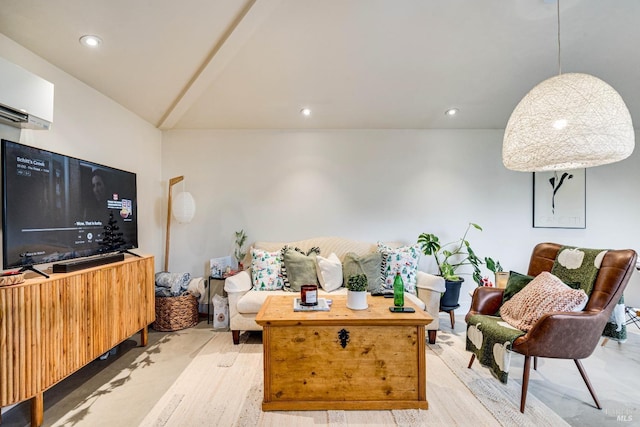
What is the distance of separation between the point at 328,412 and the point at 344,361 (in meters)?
0.33

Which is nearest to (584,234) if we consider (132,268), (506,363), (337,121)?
(506,363)

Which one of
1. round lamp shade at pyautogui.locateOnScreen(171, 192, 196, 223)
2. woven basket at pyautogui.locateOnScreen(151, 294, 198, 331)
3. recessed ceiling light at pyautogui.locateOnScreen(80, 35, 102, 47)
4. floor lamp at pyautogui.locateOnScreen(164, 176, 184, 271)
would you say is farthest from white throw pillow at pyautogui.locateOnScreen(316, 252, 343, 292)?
recessed ceiling light at pyautogui.locateOnScreen(80, 35, 102, 47)

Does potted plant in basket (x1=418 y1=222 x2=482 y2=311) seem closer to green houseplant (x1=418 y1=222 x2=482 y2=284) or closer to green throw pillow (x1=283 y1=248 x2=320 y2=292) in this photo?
green houseplant (x1=418 y1=222 x2=482 y2=284)

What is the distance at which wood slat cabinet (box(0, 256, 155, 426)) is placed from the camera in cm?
168

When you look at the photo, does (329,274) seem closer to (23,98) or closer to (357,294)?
(357,294)

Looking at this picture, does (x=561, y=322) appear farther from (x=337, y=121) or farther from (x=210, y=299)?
(x=210, y=299)

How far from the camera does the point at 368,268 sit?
3.25 meters

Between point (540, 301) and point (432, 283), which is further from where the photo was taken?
point (432, 283)

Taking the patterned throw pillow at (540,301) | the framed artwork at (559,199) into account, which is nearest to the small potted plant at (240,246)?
the patterned throw pillow at (540,301)

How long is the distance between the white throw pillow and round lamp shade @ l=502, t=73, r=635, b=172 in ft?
6.76

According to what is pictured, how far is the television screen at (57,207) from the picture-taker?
186 centimetres

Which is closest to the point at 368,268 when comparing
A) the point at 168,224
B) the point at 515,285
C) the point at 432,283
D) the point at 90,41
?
the point at 432,283

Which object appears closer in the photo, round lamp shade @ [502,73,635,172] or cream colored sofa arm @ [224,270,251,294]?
round lamp shade @ [502,73,635,172]

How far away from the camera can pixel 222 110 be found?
356cm
